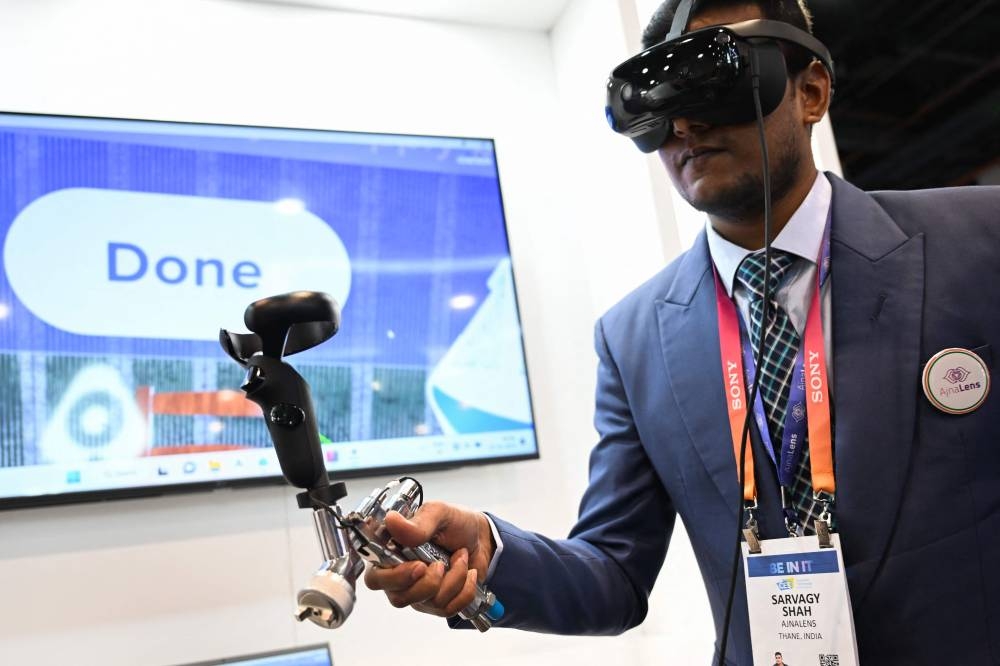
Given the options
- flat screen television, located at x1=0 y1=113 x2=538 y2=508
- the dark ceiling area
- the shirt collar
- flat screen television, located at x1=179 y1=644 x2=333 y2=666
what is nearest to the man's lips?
the shirt collar

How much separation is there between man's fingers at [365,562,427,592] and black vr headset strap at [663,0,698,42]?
0.90 m

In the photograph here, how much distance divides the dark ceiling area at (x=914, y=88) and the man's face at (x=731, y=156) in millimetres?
2290

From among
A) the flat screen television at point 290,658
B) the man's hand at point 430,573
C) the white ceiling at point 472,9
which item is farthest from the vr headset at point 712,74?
the white ceiling at point 472,9

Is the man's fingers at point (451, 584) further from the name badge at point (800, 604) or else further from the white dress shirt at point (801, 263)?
the white dress shirt at point (801, 263)

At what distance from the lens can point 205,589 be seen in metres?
2.16

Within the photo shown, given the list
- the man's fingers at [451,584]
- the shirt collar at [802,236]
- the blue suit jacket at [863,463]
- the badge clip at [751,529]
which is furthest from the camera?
the shirt collar at [802,236]

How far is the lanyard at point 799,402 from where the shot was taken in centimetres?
117

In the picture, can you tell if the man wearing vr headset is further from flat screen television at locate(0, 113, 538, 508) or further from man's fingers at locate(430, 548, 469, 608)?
flat screen television at locate(0, 113, 538, 508)

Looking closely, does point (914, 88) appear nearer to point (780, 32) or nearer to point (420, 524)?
point (780, 32)

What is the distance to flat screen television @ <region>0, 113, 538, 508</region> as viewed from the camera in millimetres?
2104

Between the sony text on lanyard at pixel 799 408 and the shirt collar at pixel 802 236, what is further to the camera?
the shirt collar at pixel 802 236

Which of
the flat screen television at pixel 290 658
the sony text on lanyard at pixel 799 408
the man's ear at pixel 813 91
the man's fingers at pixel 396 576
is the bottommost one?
the flat screen television at pixel 290 658

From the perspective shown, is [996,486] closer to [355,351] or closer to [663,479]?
[663,479]

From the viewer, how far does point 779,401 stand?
1.25m
